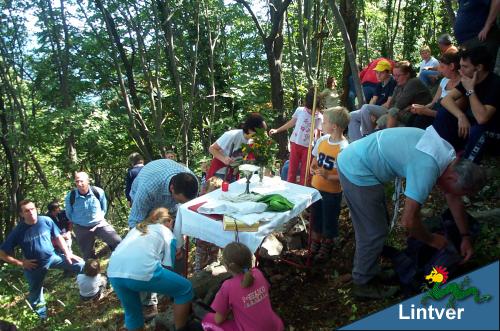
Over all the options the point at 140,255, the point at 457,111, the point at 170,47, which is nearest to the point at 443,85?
the point at 457,111

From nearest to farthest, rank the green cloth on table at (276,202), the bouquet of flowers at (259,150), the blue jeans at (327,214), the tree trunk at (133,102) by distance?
1. the green cloth on table at (276,202)
2. the blue jeans at (327,214)
3. the bouquet of flowers at (259,150)
4. the tree trunk at (133,102)

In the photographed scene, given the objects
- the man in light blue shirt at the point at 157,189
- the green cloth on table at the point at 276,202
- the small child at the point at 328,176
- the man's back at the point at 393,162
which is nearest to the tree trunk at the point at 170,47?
the man in light blue shirt at the point at 157,189

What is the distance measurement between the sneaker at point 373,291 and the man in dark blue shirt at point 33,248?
4026mm


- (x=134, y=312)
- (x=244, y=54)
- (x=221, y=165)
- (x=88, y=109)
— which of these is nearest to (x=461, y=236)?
(x=134, y=312)

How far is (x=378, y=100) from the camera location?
6012 millimetres

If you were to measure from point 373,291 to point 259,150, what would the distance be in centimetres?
187

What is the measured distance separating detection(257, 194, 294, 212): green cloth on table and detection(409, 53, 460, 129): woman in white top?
1.93 m

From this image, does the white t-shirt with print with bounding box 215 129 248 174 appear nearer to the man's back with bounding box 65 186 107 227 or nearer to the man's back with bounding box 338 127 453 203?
the man's back with bounding box 338 127 453 203

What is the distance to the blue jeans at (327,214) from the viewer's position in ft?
13.1

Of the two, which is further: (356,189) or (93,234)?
(93,234)

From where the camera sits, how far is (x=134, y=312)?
3.15 meters

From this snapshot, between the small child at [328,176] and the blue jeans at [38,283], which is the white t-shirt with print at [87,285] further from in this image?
the small child at [328,176]

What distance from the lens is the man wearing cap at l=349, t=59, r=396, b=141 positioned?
205 inches

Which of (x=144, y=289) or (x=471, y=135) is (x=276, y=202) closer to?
(x=144, y=289)
